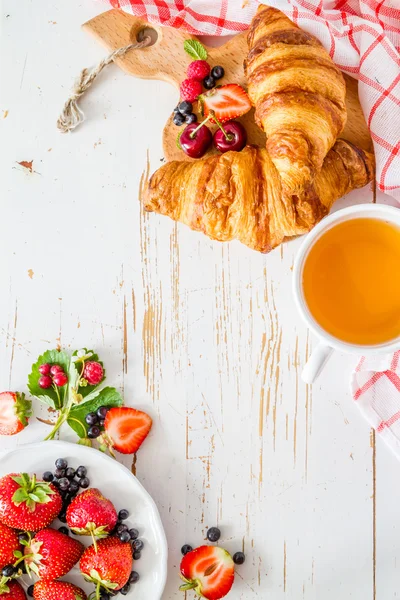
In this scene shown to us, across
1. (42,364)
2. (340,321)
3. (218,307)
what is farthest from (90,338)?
(340,321)

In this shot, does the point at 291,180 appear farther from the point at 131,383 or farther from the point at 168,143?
the point at 131,383

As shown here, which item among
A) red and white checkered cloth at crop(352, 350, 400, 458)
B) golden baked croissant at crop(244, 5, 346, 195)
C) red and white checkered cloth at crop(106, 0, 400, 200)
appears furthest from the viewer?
red and white checkered cloth at crop(352, 350, 400, 458)

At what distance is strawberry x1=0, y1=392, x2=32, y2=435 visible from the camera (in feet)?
5.24

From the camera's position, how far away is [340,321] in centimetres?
146

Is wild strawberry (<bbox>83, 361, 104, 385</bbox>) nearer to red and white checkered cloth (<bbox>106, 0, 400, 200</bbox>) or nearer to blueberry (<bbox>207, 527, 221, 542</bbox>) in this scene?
blueberry (<bbox>207, 527, 221, 542</bbox>)

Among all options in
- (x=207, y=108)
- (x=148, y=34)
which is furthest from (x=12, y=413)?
(x=148, y=34)

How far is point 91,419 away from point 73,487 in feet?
0.50

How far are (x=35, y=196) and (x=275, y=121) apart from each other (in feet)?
1.98

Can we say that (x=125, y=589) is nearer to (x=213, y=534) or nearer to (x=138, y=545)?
(x=138, y=545)

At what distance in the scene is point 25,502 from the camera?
150 cm

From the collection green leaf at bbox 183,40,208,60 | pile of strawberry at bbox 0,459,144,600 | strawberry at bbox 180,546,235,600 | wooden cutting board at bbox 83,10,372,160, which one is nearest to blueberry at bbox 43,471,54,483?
pile of strawberry at bbox 0,459,144,600

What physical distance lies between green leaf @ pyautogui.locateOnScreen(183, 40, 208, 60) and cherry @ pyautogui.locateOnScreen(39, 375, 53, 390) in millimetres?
780

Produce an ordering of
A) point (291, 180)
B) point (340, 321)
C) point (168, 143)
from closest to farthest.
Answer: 1. point (291, 180)
2. point (340, 321)
3. point (168, 143)

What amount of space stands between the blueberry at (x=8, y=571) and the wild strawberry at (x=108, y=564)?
0.15m
